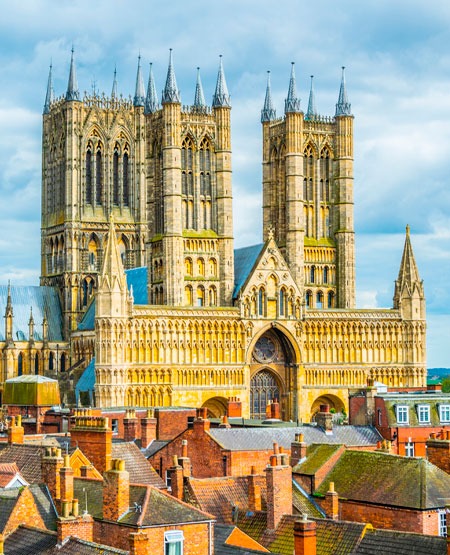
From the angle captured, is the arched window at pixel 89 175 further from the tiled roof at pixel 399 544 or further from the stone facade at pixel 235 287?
the tiled roof at pixel 399 544

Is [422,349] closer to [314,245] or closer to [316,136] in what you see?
[314,245]

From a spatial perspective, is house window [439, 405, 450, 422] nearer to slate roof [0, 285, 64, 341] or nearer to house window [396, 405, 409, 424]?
house window [396, 405, 409, 424]

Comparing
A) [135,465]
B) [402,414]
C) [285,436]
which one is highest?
[402,414]

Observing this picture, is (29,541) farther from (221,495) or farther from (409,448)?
(409,448)

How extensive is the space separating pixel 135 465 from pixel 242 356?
200ft

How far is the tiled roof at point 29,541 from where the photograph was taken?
34281 millimetres

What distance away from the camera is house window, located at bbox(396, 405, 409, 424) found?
224 feet

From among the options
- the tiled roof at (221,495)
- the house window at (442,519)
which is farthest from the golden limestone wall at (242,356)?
the house window at (442,519)

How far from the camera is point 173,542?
35.5 metres

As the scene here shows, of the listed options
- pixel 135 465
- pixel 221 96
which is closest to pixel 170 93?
pixel 221 96

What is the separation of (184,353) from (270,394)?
10.3 m

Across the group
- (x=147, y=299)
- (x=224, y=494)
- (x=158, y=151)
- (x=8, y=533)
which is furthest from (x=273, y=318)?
(x=8, y=533)

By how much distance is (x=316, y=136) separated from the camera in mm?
120438

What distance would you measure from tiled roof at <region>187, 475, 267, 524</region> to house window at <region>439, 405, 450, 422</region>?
25314mm
